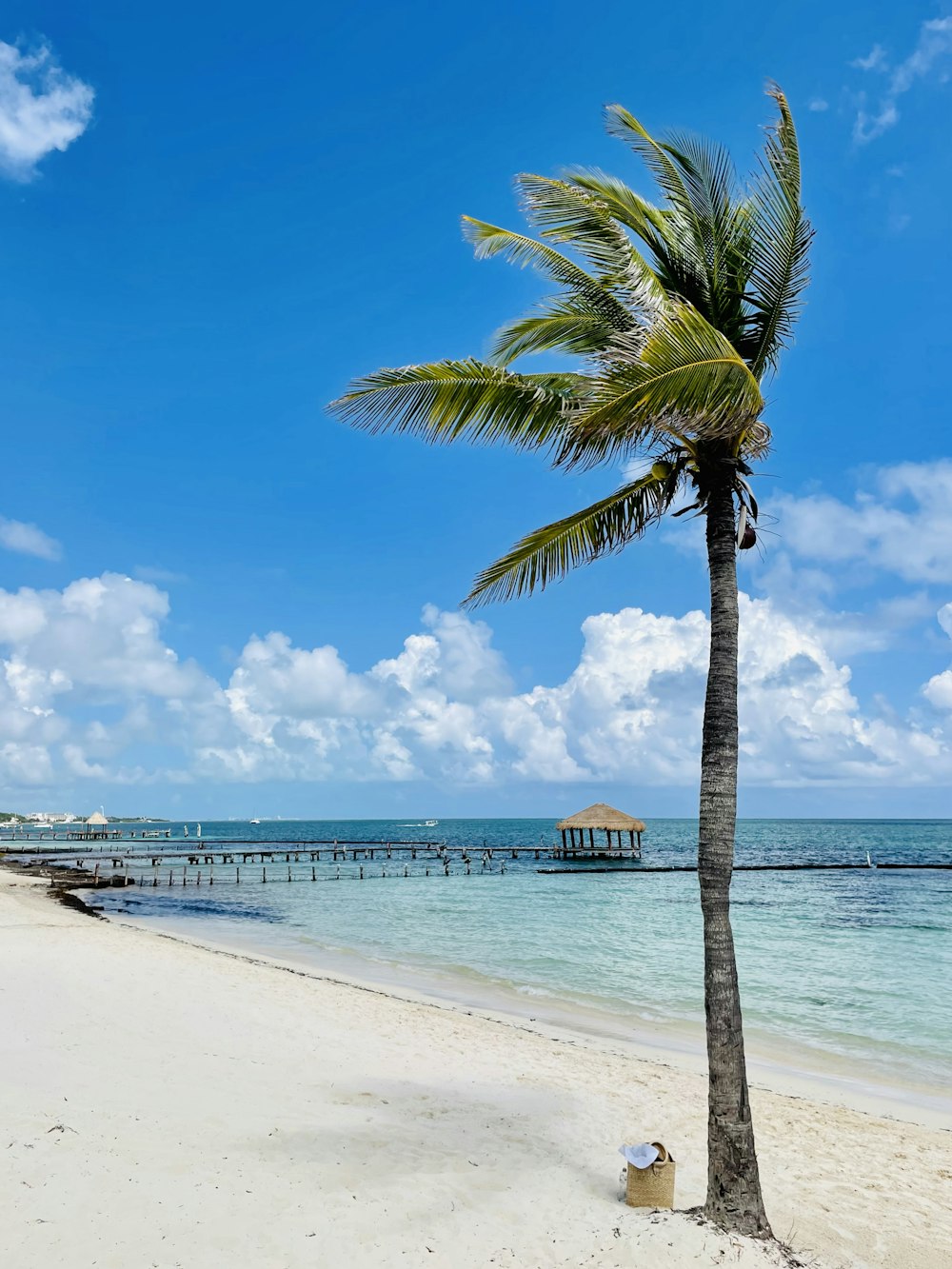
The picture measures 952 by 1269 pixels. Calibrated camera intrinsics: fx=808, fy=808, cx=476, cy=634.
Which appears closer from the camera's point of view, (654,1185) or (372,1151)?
(654,1185)

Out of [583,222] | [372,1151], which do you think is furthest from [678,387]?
[372,1151]

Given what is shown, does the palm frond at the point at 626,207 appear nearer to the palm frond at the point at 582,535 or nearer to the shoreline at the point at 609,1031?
the palm frond at the point at 582,535

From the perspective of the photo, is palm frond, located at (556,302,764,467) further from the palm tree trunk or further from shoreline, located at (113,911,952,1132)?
shoreline, located at (113,911,952,1132)

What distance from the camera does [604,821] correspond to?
2061 inches

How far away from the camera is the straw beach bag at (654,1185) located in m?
5.49

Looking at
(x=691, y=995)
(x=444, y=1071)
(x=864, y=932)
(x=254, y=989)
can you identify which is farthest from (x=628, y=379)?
(x=864, y=932)

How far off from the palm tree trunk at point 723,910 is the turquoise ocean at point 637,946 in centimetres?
783

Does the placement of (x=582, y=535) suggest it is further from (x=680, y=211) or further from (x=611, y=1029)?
(x=611, y=1029)

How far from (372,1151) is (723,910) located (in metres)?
3.59

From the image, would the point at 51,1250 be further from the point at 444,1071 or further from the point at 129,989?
the point at 129,989

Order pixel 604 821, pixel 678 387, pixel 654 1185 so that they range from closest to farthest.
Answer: pixel 678 387
pixel 654 1185
pixel 604 821

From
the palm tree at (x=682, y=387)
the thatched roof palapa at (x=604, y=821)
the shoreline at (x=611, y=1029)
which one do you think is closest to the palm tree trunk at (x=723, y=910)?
the palm tree at (x=682, y=387)

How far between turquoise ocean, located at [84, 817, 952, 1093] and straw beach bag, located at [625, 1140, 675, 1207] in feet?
24.7

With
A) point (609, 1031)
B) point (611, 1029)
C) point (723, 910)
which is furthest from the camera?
point (611, 1029)
